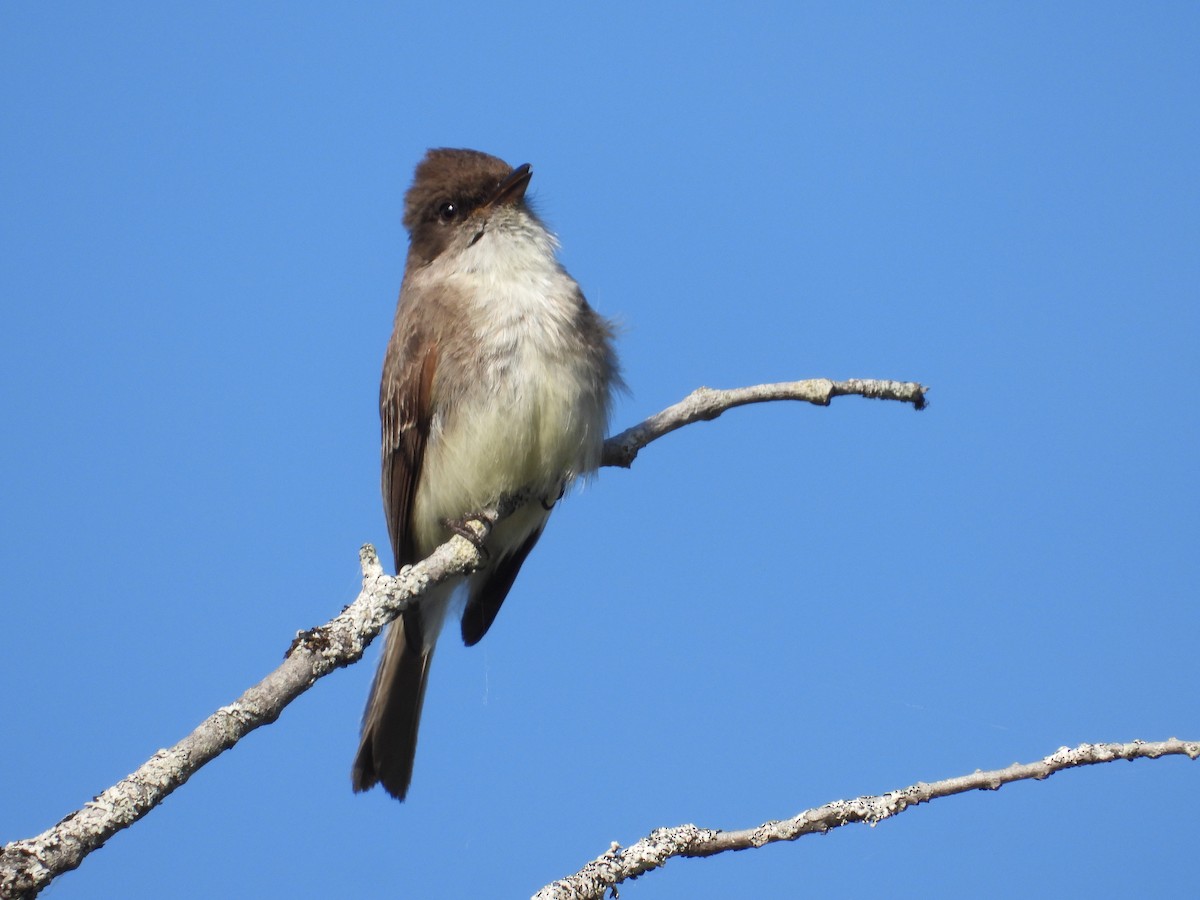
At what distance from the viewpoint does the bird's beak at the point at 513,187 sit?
19.3ft

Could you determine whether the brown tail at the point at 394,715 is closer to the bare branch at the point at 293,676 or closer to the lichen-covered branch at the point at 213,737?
the bare branch at the point at 293,676

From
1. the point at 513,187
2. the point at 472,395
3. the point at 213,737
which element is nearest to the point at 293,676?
the point at 213,737

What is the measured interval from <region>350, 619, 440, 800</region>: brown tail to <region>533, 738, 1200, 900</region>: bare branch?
2.77 meters

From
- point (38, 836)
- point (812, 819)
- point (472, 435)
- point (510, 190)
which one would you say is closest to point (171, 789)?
point (38, 836)

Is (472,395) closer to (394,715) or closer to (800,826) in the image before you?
(394,715)

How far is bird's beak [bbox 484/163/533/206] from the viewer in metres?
5.89

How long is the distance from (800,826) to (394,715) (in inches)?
124

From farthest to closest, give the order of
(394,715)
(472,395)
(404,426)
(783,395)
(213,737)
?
(394,715), (404,426), (472,395), (783,395), (213,737)

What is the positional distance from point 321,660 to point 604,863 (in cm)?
100

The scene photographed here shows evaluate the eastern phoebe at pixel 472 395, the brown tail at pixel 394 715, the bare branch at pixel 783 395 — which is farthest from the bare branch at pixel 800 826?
the brown tail at pixel 394 715

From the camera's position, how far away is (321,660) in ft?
11.7

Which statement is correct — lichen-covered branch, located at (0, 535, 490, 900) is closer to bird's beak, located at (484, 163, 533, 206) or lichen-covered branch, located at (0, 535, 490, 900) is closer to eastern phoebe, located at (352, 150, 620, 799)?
eastern phoebe, located at (352, 150, 620, 799)

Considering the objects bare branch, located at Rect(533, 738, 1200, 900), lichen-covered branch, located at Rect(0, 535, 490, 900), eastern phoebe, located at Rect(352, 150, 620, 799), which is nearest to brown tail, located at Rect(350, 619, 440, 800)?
eastern phoebe, located at Rect(352, 150, 620, 799)

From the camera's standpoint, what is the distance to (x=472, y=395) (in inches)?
215
